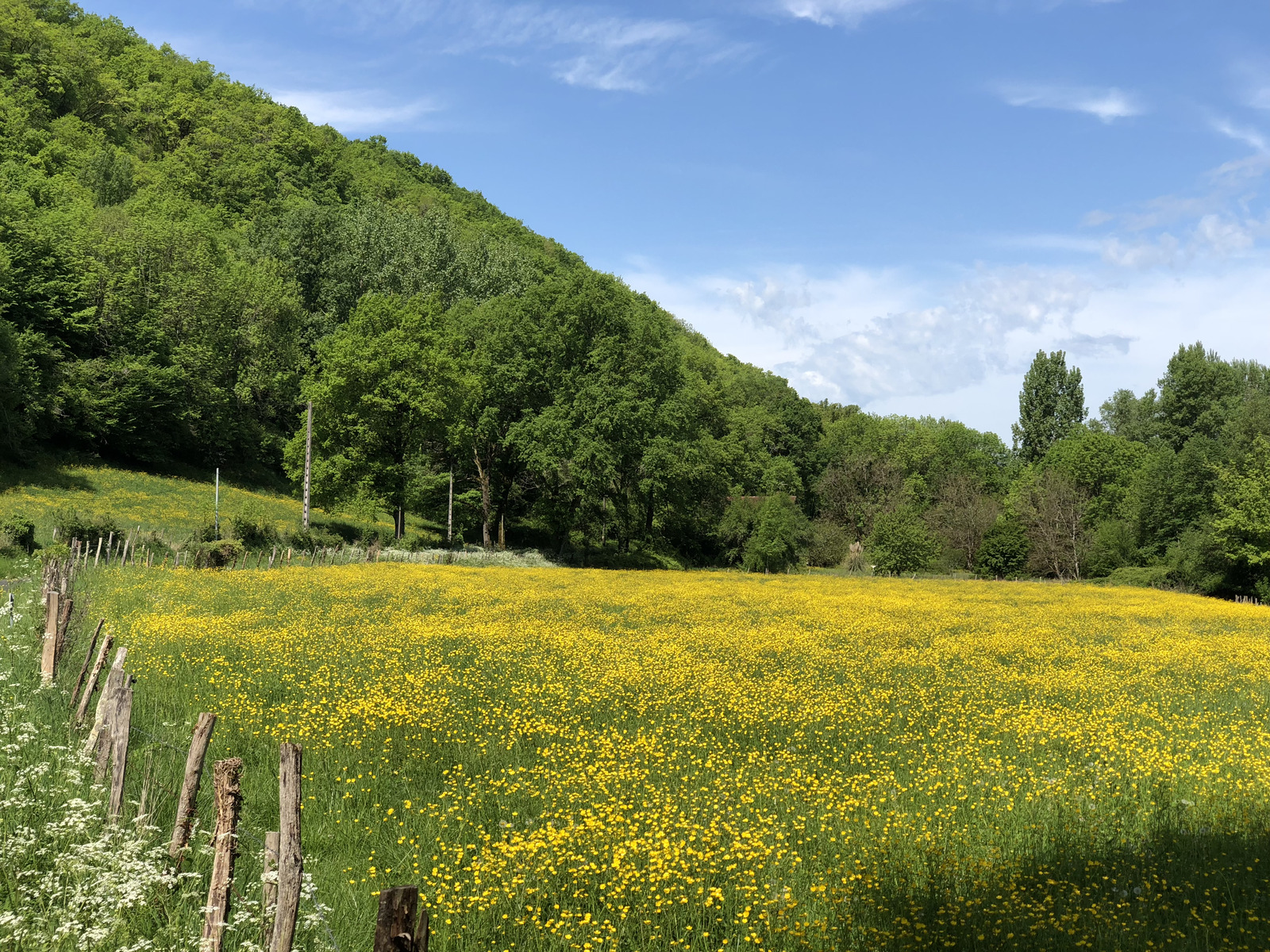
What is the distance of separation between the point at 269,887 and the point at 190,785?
4.17ft

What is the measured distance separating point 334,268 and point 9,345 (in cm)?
3384

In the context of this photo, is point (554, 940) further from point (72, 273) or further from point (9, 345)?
point (72, 273)

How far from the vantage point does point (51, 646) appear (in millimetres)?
11055

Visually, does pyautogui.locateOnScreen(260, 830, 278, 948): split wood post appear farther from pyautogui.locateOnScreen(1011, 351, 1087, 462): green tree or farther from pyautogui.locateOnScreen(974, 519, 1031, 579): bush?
pyautogui.locateOnScreen(1011, 351, 1087, 462): green tree

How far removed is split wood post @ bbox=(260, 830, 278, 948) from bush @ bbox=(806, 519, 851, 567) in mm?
77041

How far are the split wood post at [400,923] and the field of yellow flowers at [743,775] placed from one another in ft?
7.66

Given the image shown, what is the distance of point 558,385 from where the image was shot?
57.1 meters

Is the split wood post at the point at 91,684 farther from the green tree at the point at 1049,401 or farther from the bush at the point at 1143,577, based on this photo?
the green tree at the point at 1049,401

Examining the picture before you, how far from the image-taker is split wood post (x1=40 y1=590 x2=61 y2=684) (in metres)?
11.0

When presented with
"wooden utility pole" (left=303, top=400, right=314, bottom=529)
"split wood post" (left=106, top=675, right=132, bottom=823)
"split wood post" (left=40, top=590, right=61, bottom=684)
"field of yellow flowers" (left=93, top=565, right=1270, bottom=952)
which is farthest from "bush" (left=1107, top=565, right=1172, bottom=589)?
"split wood post" (left=106, top=675, right=132, bottom=823)

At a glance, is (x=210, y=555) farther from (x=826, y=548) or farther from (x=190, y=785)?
(x=826, y=548)

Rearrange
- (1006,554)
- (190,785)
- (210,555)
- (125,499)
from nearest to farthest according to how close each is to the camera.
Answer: (190,785)
(210,555)
(125,499)
(1006,554)

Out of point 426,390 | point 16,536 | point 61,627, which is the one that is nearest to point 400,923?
point 61,627

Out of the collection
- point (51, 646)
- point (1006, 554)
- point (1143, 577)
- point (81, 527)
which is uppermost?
point (51, 646)
